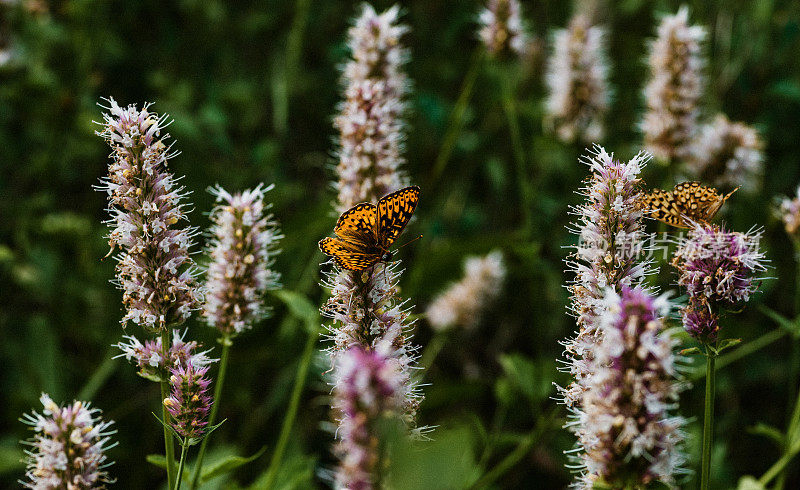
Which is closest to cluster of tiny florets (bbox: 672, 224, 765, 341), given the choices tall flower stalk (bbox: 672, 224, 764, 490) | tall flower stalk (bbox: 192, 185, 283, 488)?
tall flower stalk (bbox: 672, 224, 764, 490)

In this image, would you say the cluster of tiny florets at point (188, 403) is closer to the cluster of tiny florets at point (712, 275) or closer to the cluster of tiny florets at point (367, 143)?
the cluster of tiny florets at point (367, 143)

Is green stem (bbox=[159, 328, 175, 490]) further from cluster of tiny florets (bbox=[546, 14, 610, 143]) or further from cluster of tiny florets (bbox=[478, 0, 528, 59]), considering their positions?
cluster of tiny florets (bbox=[546, 14, 610, 143])

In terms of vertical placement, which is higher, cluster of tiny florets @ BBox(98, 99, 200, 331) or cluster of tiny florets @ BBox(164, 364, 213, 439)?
cluster of tiny florets @ BBox(98, 99, 200, 331)

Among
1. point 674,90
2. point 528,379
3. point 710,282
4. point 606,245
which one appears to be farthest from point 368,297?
point 674,90

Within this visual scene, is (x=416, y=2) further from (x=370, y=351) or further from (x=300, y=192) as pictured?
(x=370, y=351)

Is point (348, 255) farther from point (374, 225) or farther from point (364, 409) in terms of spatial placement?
point (364, 409)

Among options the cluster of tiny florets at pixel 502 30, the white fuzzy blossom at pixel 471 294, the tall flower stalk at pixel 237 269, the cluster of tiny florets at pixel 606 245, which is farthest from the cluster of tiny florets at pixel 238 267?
the white fuzzy blossom at pixel 471 294

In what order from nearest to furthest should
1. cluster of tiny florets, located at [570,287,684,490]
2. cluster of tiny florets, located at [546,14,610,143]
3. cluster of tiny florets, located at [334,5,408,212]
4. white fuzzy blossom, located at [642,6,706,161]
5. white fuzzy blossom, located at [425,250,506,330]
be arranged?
cluster of tiny florets, located at [570,287,684,490]
cluster of tiny florets, located at [334,5,408,212]
white fuzzy blossom, located at [642,6,706,161]
cluster of tiny florets, located at [546,14,610,143]
white fuzzy blossom, located at [425,250,506,330]
